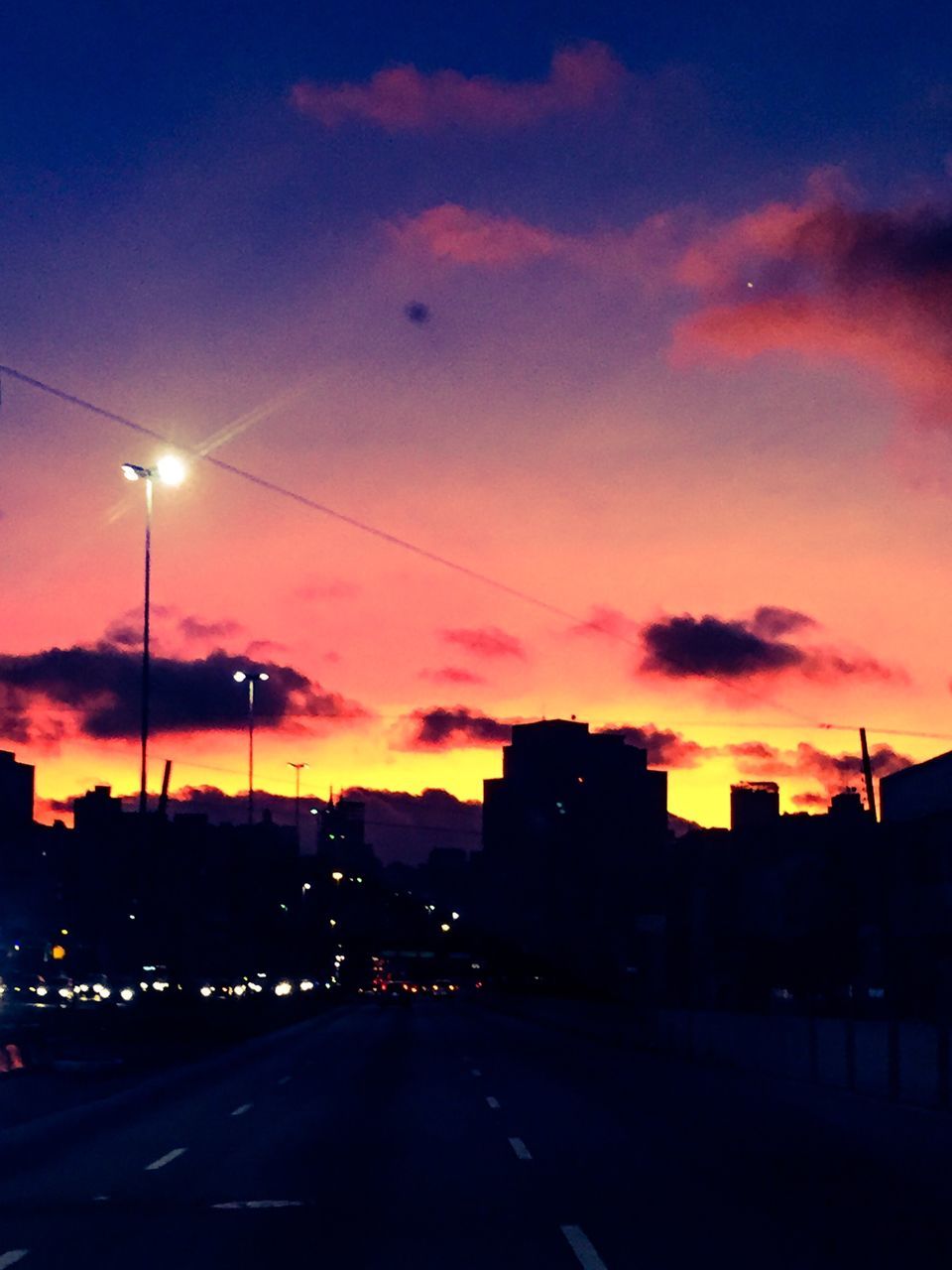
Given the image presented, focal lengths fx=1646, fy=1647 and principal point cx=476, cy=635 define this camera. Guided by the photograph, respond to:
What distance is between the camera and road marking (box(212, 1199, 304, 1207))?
14.1 m

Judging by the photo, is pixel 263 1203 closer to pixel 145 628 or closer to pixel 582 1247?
pixel 582 1247

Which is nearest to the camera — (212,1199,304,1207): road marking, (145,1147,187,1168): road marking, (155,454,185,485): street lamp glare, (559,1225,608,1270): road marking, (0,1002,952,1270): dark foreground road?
(559,1225,608,1270): road marking

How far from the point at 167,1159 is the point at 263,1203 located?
4.18 meters

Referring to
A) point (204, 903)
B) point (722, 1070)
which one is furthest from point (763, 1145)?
point (204, 903)

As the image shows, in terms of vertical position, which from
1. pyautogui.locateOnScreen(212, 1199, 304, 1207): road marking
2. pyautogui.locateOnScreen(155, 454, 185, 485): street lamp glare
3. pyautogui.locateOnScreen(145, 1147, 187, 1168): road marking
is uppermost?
pyautogui.locateOnScreen(155, 454, 185, 485): street lamp glare

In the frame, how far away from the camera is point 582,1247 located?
11570 mm

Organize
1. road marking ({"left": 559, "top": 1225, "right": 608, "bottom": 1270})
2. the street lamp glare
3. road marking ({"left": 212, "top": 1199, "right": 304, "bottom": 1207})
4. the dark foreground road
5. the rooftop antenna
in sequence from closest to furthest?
road marking ({"left": 559, "top": 1225, "right": 608, "bottom": 1270}), the dark foreground road, road marking ({"left": 212, "top": 1199, "right": 304, "bottom": 1207}), the street lamp glare, the rooftop antenna

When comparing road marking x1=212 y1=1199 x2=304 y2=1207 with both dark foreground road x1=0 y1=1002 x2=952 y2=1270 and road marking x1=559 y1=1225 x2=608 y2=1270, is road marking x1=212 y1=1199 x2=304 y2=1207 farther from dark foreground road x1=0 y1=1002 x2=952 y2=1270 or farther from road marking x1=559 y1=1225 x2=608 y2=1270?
Result: road marking x1=559 y1=1225 x2=608 y2=1270

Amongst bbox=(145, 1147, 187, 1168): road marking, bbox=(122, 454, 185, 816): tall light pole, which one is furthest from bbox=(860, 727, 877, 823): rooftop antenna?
bbox=(145, 1147, 187, 1168): road marking

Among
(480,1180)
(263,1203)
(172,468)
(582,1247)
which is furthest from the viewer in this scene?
(172,468)

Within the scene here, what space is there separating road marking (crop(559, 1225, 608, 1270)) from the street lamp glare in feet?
91.5

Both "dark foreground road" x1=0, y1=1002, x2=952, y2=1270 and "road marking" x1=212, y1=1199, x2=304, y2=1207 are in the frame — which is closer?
"dark foreground road" x1=0, y1=1002, x2=952, y2=1270

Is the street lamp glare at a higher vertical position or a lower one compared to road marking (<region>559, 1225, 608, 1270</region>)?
higher

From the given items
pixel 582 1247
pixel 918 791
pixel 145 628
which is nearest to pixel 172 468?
pixel 145 628
